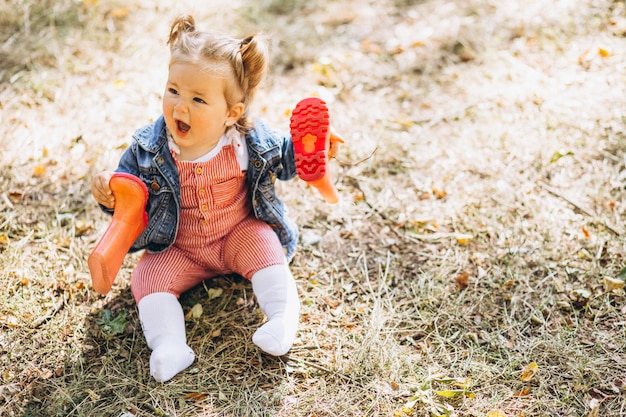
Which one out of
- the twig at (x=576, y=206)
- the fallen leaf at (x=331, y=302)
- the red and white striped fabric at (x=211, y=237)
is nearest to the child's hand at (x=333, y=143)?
the red and white striped fabric at (x=211, y=237)

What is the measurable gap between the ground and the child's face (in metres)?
0.72

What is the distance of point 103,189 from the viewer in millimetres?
2205

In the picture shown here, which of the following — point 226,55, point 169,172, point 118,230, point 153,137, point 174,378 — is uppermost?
point 226,55

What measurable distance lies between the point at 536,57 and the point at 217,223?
2483 mm

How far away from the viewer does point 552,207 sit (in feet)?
9.76

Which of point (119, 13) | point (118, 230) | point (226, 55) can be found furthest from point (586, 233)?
point (119, 13)

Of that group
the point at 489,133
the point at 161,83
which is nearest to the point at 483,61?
the point at 489,133

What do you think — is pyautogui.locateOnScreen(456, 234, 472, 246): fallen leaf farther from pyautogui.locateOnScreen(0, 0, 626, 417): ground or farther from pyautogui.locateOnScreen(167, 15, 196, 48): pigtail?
pyautogui.locateOnScreen(167, 15, 196, 48): pigtail

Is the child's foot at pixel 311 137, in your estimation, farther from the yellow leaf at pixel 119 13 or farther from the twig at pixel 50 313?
the yellow leaf at pixel 119 13

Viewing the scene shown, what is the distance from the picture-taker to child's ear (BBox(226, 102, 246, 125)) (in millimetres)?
2242

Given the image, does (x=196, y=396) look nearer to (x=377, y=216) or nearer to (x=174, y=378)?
(x=174, y=378)

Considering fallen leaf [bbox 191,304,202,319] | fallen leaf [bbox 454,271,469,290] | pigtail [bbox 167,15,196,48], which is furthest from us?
fallen leaf [bbox 454,271,469,290]

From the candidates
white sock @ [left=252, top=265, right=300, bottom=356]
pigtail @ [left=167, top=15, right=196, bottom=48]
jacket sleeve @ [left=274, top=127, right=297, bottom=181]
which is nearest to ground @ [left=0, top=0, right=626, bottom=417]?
white sock @ [left=252, top=265, right=300, bottom=356]

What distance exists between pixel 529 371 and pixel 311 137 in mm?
1148
